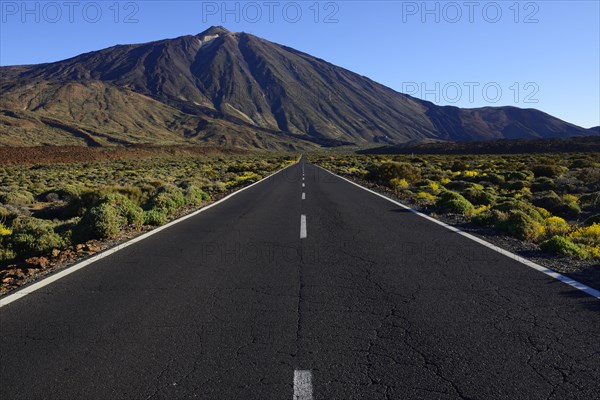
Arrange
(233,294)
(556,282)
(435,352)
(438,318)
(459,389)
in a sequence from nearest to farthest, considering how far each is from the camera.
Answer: (459,389) → (435,352) → (438,318) → (233,294) → (556,282)

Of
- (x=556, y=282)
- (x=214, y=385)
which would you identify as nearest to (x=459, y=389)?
(x=214, y=385)

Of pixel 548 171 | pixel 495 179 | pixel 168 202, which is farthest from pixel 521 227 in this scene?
pixel 548 171

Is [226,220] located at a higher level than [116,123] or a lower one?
lower

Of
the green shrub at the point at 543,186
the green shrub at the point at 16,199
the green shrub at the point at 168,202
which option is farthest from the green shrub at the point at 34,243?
the green shrub at the point at 543,186

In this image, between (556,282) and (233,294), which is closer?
(233,294)

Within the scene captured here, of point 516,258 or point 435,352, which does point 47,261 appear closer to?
point 435,352

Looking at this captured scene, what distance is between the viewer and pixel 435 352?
4.23 meters

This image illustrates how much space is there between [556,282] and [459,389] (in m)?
3.74

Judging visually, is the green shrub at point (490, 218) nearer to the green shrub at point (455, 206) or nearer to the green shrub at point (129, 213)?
the green shrub at point (455, 206)

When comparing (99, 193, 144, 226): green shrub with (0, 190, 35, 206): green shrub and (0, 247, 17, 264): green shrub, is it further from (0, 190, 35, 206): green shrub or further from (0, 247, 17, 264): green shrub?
(0, 190, 35, 206): green shrub

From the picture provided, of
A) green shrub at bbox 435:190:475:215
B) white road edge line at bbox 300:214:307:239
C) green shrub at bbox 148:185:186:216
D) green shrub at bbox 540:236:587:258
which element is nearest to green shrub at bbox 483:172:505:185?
green shrub at bbox 435:190:475:215

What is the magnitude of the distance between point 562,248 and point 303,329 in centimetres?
593

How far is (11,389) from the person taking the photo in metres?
3.62

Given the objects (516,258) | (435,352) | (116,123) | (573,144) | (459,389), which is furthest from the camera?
(116,123)
